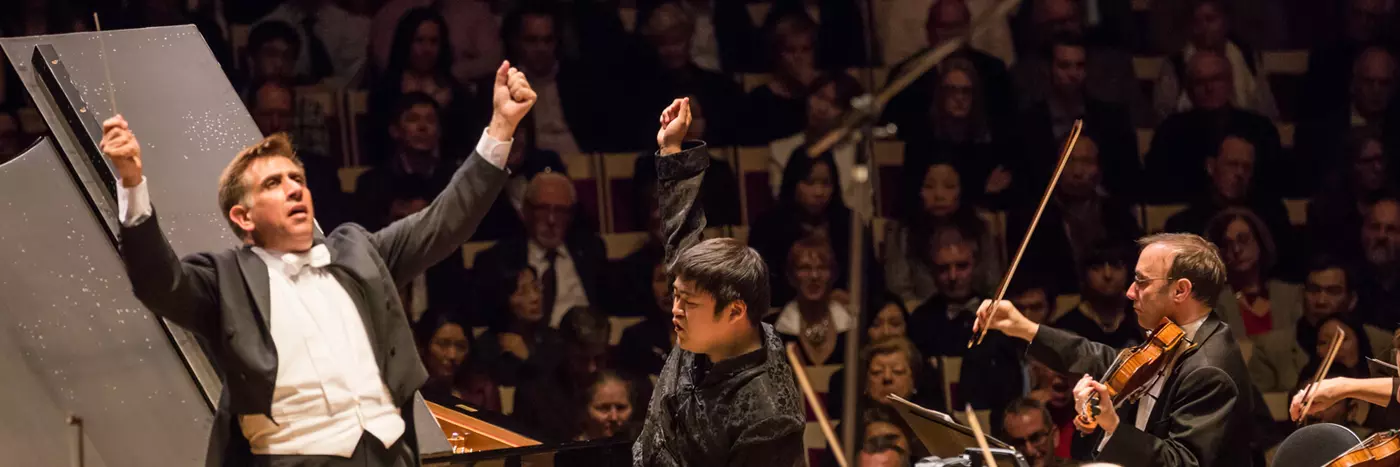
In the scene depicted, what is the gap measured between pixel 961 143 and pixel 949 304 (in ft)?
1.94

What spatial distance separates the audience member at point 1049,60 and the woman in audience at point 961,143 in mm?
192

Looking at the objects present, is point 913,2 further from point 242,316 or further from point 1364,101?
point 242,316

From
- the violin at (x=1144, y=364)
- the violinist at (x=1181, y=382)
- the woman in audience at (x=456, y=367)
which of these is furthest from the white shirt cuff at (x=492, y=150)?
the woman in audience at (x=456, y=367)

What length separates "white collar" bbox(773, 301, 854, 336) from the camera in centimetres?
492

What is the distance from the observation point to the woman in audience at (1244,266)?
5.11 metres

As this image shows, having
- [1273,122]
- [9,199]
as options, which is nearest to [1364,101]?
[1273,122]

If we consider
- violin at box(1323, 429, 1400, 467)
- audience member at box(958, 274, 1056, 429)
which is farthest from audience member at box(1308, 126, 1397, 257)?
violin at box(1323, 429, 1400, 467)

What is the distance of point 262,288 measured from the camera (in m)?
2.25

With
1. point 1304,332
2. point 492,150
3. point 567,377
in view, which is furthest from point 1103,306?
point 492,150

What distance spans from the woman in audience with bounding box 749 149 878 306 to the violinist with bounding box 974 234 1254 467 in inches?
69.6

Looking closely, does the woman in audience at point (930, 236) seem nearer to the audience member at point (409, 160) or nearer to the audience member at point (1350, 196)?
the audience member at point (1350, 196)

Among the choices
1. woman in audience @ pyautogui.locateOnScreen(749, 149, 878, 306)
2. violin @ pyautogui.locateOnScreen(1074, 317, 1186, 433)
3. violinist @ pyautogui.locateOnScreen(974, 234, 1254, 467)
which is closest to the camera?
violinist @ pyautogui.locateOnScreen(974, 234, 1254, 467)

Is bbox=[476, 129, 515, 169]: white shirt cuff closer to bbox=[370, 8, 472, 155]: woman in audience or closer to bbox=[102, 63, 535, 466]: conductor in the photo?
bbox=[102, 63, 535, 466]: conductor

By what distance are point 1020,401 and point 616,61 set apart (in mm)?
1751
